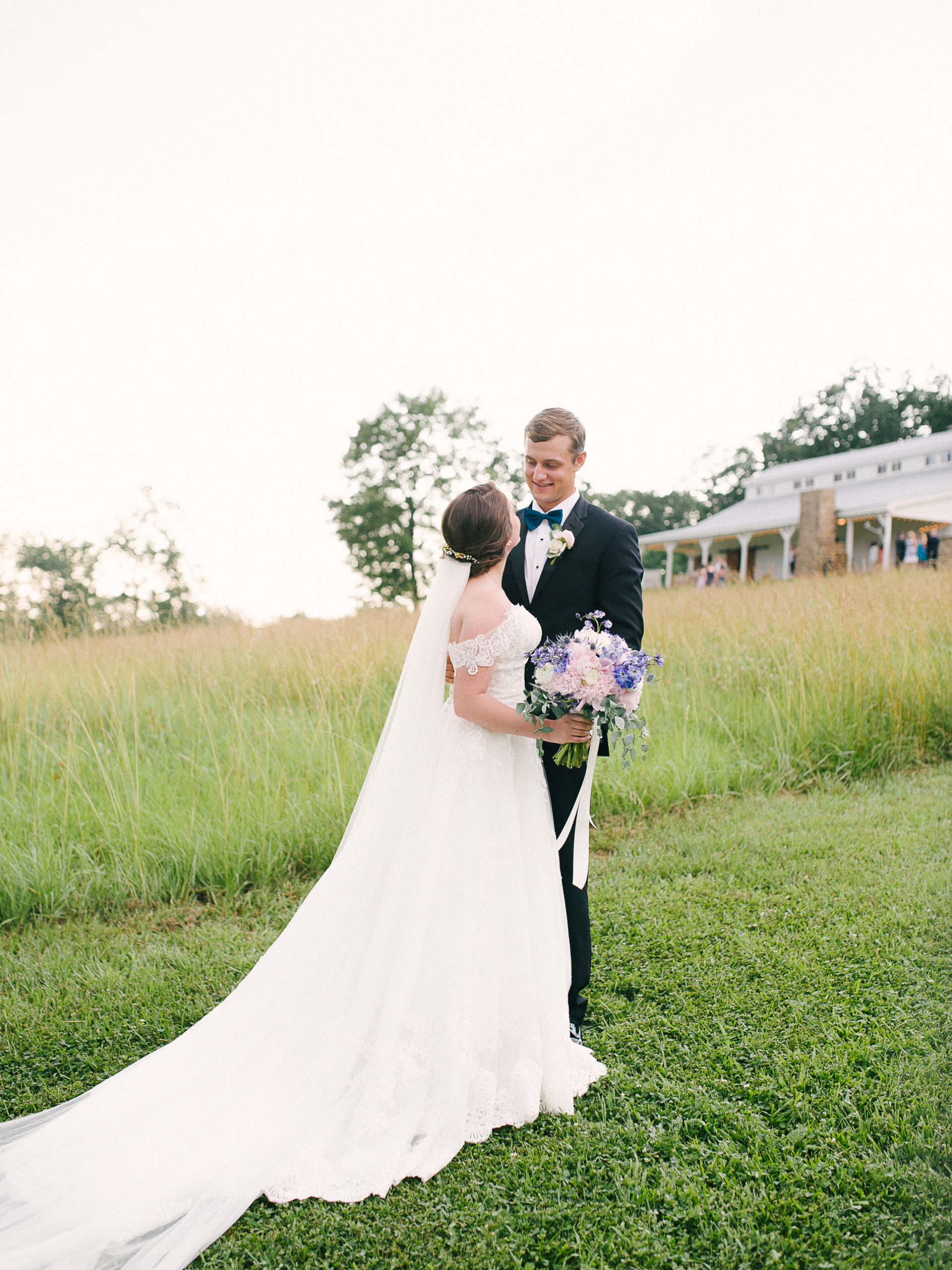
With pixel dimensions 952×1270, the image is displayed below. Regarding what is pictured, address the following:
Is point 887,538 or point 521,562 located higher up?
point 887,538

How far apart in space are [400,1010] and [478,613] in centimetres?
138

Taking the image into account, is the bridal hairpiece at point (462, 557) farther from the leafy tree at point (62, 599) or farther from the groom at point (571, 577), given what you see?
the leafy tree at point (62, 599)

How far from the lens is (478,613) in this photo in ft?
9.25

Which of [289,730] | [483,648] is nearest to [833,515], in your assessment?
[289,730]

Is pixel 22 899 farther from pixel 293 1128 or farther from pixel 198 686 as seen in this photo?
pixel 293 1128

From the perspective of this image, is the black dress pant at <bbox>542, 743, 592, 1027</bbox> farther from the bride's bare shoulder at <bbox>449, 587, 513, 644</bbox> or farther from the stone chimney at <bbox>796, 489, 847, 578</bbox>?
the stone chimney at <bbox>796, 489, 847, 578</bbox>

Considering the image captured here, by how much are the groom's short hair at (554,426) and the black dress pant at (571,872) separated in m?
1.22

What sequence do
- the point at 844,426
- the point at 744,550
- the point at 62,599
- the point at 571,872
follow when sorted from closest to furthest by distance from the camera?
the point at 571,872 < the point at 62,599 < the point at 744,550 < the point at 844,426

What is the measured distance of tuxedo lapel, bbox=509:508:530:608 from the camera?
3.29 meters

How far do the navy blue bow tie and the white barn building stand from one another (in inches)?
816

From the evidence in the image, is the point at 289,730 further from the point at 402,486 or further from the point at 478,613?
the point at 402,486

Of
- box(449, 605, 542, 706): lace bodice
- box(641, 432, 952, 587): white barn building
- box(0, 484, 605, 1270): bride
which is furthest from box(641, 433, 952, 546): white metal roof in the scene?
box(0, 484, 605, 1270): bride

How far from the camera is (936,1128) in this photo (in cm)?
264

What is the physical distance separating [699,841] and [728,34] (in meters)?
6.18
